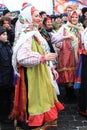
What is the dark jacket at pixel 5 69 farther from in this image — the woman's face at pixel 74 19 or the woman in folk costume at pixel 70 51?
the woman's face at pixel 74 19

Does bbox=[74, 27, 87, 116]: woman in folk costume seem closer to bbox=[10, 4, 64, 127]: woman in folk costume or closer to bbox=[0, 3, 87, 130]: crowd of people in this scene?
bbox=[0, 3, 87, 130]: crowd of people

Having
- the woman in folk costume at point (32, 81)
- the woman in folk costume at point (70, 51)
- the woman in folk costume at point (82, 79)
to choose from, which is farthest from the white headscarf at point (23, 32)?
the woman in folk costume at point (70, 51)

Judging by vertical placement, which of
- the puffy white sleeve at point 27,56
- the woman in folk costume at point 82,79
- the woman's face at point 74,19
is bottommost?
the woman in folk costume at point 82,79

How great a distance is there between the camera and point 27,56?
421 centimetres

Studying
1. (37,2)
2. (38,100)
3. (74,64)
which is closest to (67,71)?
(74,64)

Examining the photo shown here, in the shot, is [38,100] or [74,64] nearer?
[38,100]

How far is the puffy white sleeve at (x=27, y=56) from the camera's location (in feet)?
13.8

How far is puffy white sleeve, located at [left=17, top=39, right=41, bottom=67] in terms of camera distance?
4.21 m

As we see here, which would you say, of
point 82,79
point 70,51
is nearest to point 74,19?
point 70,51

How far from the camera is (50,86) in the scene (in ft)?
14.6

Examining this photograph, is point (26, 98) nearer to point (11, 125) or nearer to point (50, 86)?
point (50, 86)

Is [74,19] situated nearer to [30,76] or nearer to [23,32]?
[23,32]

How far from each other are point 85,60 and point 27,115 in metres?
1.49

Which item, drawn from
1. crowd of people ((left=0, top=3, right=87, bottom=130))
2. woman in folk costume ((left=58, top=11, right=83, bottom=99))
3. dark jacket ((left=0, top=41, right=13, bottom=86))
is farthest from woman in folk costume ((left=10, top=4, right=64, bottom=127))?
woman in folk costume ((left=58, top=11, right=83, bottom=99))
